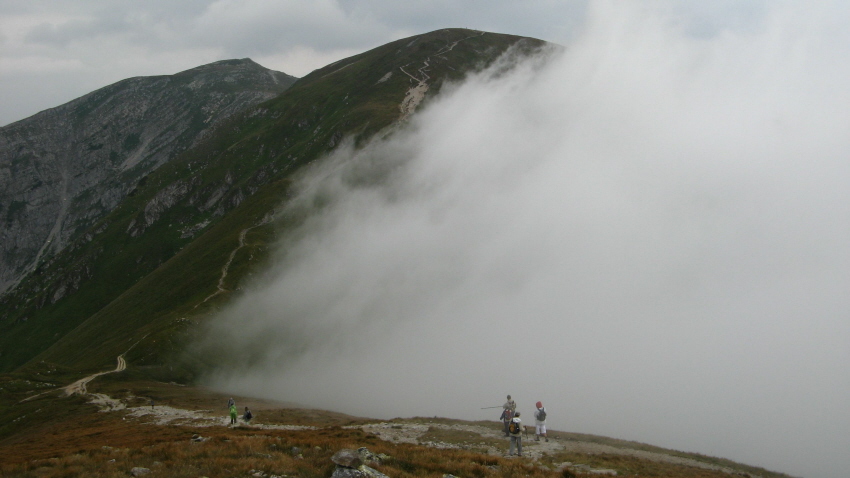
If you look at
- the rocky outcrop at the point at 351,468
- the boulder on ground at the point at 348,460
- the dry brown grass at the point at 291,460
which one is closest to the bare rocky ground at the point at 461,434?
the dry brown grass at the point at 291,460

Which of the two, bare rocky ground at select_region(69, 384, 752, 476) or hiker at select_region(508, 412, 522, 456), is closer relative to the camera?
hiker at select_region(508, 412, 522, 456)

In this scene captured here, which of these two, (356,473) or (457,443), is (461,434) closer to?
(457,443)

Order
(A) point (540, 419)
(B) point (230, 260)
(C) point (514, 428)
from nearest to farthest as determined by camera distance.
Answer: (C) point (514, 428) → (A) point (540, 419) → (B) point (230, 260)

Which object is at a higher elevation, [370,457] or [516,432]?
[516,432]

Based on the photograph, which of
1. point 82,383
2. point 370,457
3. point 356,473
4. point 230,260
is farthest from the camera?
point 230,260

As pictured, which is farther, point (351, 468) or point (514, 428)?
point (514, 428)

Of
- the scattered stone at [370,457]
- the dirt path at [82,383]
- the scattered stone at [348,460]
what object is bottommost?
the dirt path at [82,383]

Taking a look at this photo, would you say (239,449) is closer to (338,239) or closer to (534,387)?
(534,387)

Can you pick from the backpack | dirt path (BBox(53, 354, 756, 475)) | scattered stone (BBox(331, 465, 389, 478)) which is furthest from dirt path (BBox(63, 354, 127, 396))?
scattered stone (BBox(331, 465, 389, 478))

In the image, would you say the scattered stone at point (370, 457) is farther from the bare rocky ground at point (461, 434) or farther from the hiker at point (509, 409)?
the hiker at point (509, 409)

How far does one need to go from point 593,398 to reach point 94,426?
12411cm

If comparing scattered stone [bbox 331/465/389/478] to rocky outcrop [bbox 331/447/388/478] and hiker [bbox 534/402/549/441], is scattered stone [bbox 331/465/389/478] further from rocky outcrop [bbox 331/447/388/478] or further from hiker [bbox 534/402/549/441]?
hiker [bbox 534/402/549/441]

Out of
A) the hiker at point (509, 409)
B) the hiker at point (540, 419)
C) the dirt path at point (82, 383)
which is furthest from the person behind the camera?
the dirt path at point (82, 383)

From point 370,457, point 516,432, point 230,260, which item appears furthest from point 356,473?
point 230,260
